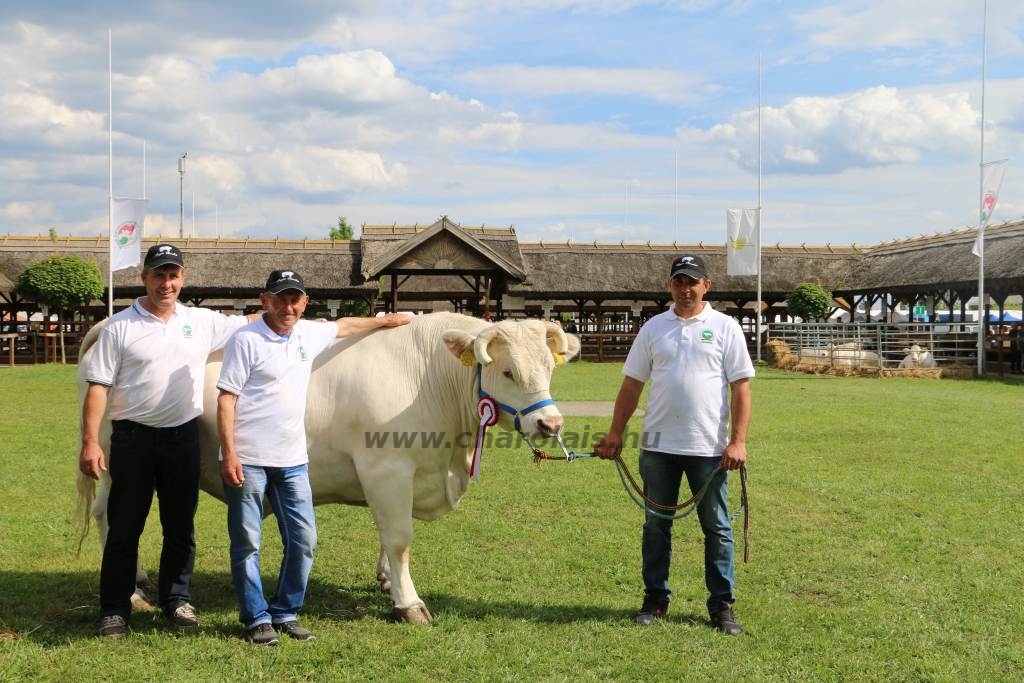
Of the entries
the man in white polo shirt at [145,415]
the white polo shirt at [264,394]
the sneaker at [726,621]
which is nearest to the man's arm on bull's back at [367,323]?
the white polo shirt at [264,394]

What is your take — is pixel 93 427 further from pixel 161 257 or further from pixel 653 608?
pixel 653 608

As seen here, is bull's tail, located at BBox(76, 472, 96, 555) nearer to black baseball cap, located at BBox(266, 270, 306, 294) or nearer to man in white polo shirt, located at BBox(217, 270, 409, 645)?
man in white polo shirt, located at BBox(217, 270, 409, 645)

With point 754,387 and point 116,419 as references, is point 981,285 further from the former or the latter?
point 116,419

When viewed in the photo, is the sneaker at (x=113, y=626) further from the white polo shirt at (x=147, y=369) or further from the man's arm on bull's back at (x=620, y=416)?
the man's arm on bull's back at (x=620, y=416)

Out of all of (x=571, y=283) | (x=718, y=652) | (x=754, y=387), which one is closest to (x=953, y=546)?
(x=718, y=652)

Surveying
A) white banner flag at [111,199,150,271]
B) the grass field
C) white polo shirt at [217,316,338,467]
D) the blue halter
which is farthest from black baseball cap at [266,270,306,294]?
white banner flag at [111,199,150,271]

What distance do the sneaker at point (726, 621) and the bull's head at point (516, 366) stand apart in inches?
57.8

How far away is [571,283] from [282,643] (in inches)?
1236

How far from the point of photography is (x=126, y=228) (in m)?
25.3

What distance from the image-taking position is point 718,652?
4508 mm

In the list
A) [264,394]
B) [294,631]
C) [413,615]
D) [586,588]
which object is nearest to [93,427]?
[264,394]

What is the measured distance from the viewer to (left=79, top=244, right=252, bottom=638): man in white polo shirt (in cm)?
455

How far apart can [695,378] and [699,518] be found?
2.70 ft

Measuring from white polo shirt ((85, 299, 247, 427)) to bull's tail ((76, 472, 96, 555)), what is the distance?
0.99 metres
